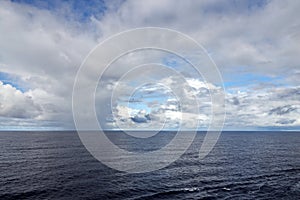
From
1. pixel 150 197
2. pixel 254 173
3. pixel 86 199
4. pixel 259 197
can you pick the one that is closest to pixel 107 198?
pixel 86 199

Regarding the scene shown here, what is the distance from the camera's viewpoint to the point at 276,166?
105 metres

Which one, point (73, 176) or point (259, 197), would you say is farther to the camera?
point (73, 176)

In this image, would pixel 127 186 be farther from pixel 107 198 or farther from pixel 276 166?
pixel 276 166

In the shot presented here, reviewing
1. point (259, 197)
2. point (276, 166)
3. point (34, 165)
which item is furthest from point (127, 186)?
point (276, 166)

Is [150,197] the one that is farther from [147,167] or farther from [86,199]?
[147,167]

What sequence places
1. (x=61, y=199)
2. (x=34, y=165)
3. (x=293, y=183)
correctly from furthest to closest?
(x=34, y=165)
(x=293, y=183)
(x=61, y=199)

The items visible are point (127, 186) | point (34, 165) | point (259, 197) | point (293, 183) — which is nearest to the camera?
point (259, 197)

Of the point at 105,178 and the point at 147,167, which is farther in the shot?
the point at 147,167

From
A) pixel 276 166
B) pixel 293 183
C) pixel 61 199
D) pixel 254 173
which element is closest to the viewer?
pixel 61 199

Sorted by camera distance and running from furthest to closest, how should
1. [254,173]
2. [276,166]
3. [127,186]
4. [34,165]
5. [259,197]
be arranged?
[276,166], [34,165], [254,173], [127,186], [259,197]

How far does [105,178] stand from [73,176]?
10906 mm

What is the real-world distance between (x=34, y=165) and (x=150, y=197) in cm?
5948

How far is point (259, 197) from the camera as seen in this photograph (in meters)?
60.9

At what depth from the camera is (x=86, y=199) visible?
57.2 metres
